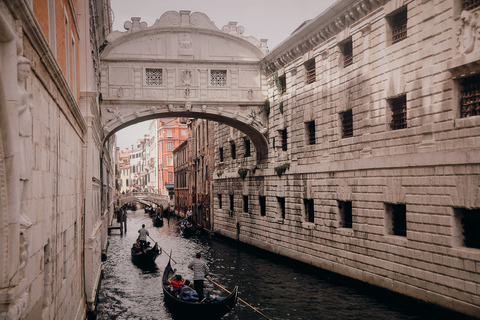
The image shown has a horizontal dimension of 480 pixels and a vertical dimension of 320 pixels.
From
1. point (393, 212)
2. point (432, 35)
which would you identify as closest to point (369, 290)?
point (393, 212)

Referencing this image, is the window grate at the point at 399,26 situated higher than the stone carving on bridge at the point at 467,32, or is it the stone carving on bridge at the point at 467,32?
the window grate at the point at 399,26

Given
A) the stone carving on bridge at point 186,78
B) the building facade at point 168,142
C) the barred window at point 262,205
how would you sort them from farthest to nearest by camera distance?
the building facade at point 168,142
the barred window at point 262,205
the stone carving on bridge at point 186,78

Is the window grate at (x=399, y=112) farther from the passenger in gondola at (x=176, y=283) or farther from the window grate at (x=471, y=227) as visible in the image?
the passenger in gondola at (x=176, y=283)

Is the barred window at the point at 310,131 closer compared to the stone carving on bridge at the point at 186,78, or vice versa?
the barred window at the point at 310,131

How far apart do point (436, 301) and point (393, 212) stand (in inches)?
105

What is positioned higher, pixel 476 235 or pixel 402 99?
pixel 402 99

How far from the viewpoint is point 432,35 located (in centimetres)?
1084

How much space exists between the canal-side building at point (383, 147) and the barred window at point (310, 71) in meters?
0.04

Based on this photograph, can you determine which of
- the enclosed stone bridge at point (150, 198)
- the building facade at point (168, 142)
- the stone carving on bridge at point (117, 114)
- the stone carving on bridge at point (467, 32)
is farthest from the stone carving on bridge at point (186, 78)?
the building facade at point (168, 142)

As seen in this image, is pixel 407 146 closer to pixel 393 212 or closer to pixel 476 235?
pixel 393 212

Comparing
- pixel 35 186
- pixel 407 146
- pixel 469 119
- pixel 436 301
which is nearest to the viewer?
pixel 35 186

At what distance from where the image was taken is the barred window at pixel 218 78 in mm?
19734

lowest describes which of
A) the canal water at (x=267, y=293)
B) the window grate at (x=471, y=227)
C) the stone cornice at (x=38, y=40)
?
the canal water at (x=267, y=293)

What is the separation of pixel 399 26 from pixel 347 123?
335 centimetres
